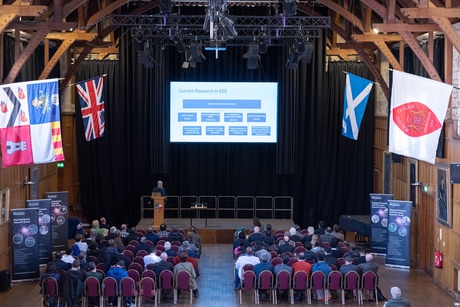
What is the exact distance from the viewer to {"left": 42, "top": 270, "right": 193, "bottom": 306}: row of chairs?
59.5ft

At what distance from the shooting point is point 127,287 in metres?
18.2

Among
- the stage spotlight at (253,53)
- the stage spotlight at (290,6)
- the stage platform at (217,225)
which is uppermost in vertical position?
the stage spotlight at (290,6)

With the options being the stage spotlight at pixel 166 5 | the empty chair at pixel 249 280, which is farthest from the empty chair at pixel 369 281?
the stage spotlight at pixel 166 5

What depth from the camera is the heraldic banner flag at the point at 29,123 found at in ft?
56.7

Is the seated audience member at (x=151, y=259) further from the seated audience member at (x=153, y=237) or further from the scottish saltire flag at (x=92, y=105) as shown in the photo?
the scottish saltire flag at (x=92, y=105)

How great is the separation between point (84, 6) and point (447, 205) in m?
11.2

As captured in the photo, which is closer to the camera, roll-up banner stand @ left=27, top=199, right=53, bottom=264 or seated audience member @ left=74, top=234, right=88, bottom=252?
seated audience member @ left=74, top=234, right=88, bottom=252

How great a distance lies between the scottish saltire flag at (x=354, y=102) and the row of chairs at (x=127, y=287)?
6.04 meters

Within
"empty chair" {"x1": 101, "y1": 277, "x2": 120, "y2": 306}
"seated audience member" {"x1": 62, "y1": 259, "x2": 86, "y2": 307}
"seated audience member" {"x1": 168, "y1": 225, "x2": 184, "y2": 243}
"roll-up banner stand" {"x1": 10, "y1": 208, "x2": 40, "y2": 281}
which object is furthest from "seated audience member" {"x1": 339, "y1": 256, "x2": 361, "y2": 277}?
"roll-up banner stand" {"x1": 10, "y1": 208, "x2": 40, "y2": 281}

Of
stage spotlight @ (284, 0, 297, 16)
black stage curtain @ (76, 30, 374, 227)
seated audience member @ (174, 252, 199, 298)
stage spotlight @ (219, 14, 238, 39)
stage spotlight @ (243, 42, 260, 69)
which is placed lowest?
seated audience member @ (174, 252, 199, 298)

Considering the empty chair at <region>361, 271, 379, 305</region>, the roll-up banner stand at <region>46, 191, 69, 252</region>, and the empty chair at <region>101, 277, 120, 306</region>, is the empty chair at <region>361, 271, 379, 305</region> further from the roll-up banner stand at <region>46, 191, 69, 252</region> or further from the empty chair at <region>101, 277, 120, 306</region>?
the roll-up banner stand at <region>46, 191, 69, 252</region>

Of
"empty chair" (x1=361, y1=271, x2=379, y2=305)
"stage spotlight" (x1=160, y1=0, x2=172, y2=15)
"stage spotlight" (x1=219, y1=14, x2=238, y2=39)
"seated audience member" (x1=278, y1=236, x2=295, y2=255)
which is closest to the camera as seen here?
"empty chair" (x1=361, y1=271, x2=379, y2=305)

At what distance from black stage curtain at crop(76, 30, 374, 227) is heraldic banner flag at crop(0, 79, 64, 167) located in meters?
12.3

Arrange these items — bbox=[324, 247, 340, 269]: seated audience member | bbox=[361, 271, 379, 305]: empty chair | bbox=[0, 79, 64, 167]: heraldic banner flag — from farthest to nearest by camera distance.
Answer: bbox=[324, 247, 340, 269]: seated audience member
bbox=[361, 271, 379, 305]: empty chair
bbox=[0, 79, 64, 167]: heraldic banner flag
